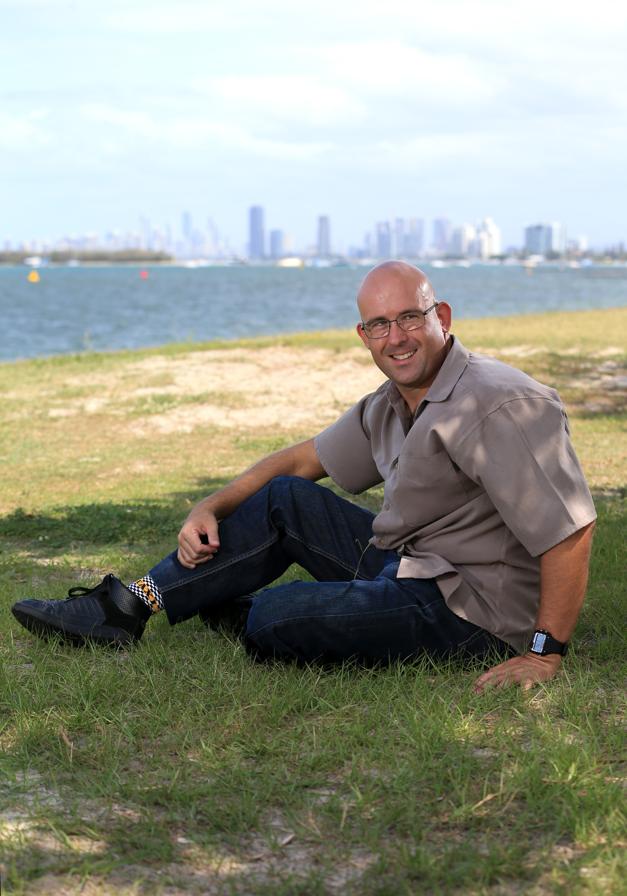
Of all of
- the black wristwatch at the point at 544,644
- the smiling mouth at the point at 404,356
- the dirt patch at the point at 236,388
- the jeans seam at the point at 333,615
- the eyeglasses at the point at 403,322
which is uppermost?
the eyeglasses at the point at 403,322

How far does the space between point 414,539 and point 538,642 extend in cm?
→ 55

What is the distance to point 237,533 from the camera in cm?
427

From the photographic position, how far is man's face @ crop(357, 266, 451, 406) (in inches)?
155

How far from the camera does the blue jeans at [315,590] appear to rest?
12.8 feet

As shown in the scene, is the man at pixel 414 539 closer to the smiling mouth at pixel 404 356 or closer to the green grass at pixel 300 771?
the smiling mouth at pixel 404 356

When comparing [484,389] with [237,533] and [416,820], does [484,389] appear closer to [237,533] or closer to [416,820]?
[237,533]

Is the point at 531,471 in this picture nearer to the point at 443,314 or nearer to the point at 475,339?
the point at 443,314

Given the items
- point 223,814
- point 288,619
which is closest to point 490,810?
point 223,814

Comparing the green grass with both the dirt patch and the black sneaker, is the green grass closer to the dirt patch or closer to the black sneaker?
the black sneaker

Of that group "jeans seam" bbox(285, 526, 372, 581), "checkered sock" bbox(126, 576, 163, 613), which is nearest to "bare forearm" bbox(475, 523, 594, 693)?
"jeans seam" bbox(285, 526, 372, 581)

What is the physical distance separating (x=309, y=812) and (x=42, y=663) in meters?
1.58

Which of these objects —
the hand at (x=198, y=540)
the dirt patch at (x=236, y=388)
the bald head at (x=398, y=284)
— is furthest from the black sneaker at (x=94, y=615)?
the dirt patch at (x=236, y=388)

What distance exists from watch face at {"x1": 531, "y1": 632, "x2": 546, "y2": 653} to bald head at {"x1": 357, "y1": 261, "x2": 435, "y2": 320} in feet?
3.84

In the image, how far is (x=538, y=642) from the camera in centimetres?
382
